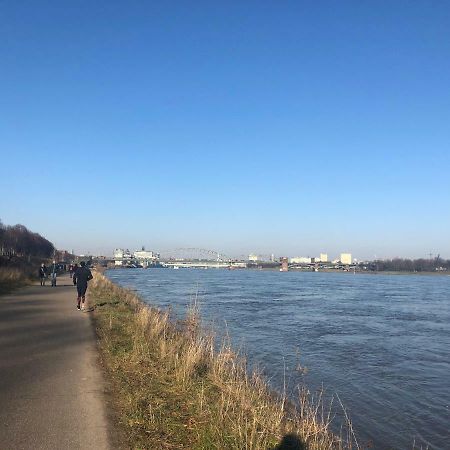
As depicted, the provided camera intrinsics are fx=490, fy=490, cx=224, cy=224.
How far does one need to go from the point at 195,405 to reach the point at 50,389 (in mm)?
2271

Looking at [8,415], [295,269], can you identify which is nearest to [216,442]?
[8,415]

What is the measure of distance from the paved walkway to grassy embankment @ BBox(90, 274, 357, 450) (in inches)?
14.3

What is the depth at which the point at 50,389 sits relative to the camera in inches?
288

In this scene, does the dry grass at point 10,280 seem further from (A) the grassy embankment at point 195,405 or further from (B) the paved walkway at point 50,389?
(A) the grassy embankment at point 195,405

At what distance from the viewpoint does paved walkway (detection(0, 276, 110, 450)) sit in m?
5.41

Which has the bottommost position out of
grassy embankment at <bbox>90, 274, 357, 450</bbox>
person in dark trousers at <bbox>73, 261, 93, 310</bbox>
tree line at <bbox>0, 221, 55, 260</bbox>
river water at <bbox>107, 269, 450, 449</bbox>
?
river water at <bbox>107, 269, 450, 449</bbox>

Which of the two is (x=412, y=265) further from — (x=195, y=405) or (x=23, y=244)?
(x=195, y=405)

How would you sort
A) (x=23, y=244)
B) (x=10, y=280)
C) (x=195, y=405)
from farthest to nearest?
(x=23, y=244) < (x=10, y=280) < (x=195, y=405)

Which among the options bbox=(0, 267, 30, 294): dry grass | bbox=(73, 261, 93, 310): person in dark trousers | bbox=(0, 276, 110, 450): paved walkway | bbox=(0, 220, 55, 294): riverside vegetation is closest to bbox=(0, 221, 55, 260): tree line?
bbox=(0, 220, 55, 294): riverside vegetation

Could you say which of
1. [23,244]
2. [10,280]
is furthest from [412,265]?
[10,280]

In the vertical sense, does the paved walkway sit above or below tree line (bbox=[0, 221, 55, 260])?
below

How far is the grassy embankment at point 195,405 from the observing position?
561cm

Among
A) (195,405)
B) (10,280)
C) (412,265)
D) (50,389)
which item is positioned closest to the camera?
(195,405)

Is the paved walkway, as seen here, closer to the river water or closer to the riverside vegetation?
the river water
